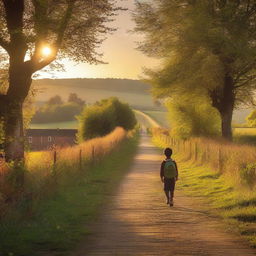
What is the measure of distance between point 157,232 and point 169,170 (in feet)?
15.2

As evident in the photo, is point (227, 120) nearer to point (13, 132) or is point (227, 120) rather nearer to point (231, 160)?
point (231, 160)

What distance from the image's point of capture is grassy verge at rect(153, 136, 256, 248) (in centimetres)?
1234

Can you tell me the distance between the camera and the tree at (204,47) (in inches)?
1208

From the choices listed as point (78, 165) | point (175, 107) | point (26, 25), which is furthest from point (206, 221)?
point (175, 107)

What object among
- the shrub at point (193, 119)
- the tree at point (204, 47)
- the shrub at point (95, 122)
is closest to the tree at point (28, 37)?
the tree at point (204, 47)

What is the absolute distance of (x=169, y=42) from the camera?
3362 cm

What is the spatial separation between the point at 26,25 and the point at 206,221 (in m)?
10.5

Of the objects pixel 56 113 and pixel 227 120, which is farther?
pixel 56 113

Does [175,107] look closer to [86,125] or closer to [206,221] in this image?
[86,125]

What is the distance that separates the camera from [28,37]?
651 inches

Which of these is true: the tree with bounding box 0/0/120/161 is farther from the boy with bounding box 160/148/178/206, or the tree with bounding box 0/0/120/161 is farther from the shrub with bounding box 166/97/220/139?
the shrub with bounding box 166/97/220/139

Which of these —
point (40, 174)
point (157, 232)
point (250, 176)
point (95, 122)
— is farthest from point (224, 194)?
point (95, 122)

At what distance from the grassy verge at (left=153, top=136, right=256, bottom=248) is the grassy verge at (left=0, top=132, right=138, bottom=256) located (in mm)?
3668

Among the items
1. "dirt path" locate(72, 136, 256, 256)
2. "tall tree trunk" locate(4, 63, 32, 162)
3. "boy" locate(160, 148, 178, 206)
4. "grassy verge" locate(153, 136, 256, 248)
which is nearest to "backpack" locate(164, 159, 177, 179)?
"boy" locate(160, 148, 178, 206)
